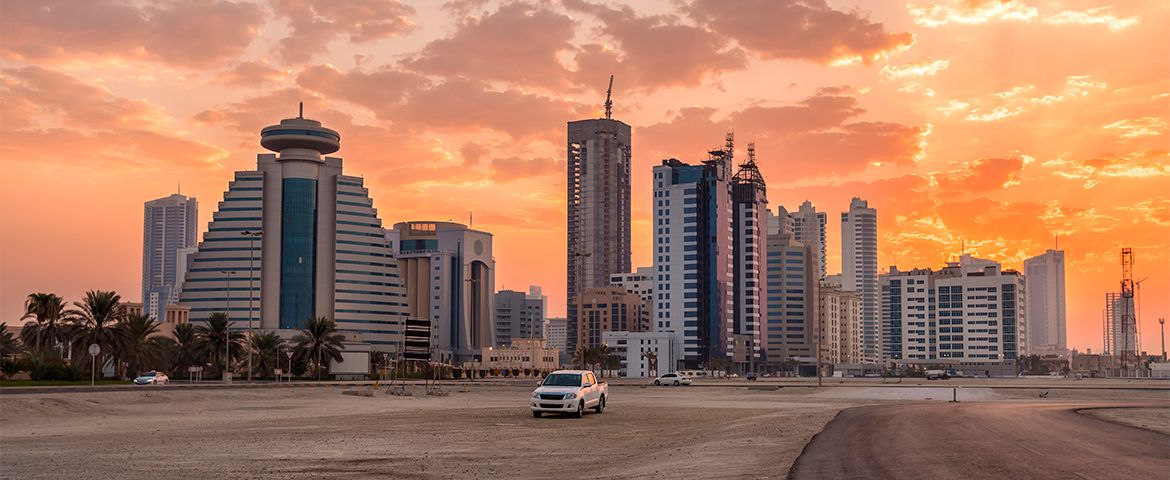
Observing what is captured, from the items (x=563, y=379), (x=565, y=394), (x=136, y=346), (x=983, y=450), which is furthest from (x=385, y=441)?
(x=136, y=346)

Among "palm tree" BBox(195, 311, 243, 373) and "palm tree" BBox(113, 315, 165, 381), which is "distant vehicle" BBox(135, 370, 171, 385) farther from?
"palm tree" BBox(195, 311, 243, 373)

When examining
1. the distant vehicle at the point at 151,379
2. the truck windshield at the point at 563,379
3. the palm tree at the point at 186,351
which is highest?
the truck windshield at the point at 563,379

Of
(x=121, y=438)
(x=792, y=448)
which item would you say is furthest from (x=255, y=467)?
(x=792, y=448)

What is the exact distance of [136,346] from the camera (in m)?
102

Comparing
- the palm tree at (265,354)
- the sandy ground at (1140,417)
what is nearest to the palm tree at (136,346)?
the palm tree at (265,354)

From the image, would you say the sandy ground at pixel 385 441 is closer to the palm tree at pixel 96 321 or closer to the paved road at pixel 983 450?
the paved road at pixel 983 450

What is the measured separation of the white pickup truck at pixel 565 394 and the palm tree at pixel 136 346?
6944 cm

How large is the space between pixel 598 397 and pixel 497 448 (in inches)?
685

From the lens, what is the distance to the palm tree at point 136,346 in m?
98.8

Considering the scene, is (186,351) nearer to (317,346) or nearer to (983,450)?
(317,346)

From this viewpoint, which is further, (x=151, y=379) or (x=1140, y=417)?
(x=151, y=379)

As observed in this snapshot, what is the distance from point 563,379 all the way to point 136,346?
73222 mm

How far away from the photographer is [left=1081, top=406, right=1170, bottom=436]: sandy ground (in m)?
35.5

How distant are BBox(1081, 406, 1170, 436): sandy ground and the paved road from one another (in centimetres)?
129
